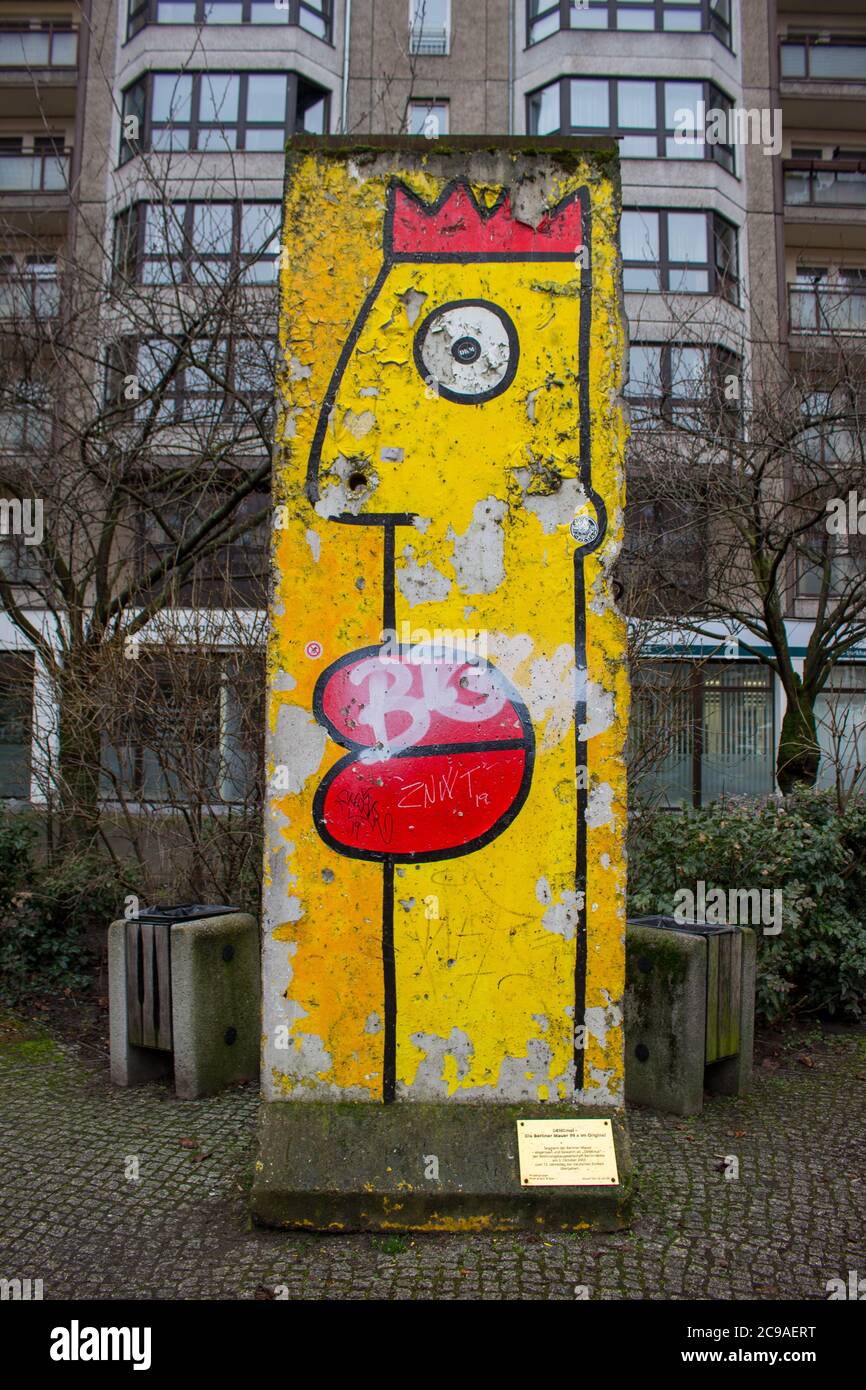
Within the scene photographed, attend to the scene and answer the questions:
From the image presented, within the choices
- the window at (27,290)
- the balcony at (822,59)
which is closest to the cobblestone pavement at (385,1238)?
the window at (27,290)

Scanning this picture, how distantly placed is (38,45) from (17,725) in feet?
69.0

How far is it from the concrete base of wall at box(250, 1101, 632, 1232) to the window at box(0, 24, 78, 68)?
24.2 m

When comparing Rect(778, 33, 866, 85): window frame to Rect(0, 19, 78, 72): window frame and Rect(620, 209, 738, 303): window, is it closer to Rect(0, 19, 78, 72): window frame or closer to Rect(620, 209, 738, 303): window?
Rect(620, 209, 738, 303): window

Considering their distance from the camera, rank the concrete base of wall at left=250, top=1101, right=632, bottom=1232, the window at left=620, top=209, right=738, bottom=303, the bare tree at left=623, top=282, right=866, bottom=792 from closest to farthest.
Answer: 1. the concrete base of wall at left=250, top=1101, right=632, bottom=1232
2. the bare tree at left=623, top=282, right=866, bottom=792
3. the window at left=620, top=209, right=738, bottom=303

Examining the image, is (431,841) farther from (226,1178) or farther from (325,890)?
(226,1178)

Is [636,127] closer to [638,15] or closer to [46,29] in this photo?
[638,15]

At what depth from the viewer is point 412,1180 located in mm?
3607

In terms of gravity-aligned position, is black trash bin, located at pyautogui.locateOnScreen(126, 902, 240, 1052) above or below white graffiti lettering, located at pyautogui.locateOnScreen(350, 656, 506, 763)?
below

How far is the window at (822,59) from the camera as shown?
2211cm

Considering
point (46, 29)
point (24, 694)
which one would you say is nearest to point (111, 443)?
point (24, 694)

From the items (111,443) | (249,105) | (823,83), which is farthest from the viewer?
(823,83)

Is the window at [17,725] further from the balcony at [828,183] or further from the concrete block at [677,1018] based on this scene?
the balcony at [828,183]

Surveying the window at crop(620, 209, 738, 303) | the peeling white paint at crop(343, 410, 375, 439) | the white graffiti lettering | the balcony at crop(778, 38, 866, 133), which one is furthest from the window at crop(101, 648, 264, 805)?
the balcony at crop(778, 38, 866, 133)

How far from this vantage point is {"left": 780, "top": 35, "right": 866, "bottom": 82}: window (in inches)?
870
